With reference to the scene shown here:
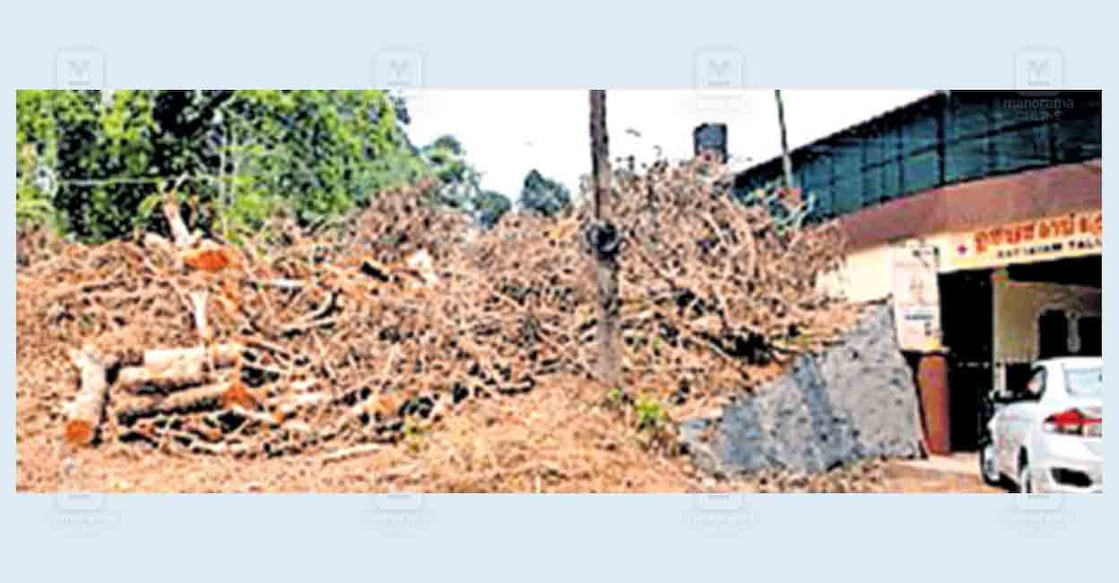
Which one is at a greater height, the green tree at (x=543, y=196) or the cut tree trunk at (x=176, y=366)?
the green tree at (x=543, y=196)

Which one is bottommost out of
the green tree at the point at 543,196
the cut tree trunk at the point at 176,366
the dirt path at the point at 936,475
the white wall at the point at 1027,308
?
the dirt path at the point at 936,475

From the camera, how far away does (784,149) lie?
21.1 feet

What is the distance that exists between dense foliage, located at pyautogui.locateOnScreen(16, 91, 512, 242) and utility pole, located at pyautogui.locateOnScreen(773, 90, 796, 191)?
1.36 meters

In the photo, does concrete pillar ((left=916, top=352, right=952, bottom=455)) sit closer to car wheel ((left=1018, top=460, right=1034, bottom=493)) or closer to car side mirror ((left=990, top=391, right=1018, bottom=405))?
car side mirror ((left=990, top=391, right=1018, bottom=405))

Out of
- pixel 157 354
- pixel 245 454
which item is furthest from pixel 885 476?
pixel 157 354

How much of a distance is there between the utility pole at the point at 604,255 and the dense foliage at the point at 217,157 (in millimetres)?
505

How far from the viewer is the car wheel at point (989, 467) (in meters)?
5.92

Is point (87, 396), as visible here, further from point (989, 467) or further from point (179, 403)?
point (989, 467)

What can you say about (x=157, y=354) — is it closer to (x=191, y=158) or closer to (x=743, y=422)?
(x=191, y=158)

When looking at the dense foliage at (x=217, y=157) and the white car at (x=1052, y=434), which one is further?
the dense foliage at (x=217, y=157)

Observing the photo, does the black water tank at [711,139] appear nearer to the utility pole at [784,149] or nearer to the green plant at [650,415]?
the utility pole at [784,149]

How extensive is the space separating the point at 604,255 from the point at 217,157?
1.79 meters

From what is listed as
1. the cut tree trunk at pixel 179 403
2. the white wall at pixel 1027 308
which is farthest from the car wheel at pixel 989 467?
the cut tree trunk at pixel 179 403

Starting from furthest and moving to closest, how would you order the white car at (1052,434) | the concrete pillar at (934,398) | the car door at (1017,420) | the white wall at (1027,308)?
the concrete pillar at (934,398) → the white wall at (1027,308) → the car door at (1017,420) → the white car at (1052,434)
